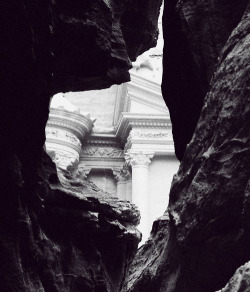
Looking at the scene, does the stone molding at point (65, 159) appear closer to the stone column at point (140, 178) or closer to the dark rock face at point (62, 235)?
the stone column at point (140, 178)

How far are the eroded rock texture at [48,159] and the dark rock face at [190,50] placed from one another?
383 millimetres

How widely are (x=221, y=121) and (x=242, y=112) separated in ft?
0.58

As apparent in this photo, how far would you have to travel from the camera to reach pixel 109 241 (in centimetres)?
588

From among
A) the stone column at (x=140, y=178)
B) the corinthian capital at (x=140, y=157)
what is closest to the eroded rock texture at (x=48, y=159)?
the stone column at (x=140, y=178)

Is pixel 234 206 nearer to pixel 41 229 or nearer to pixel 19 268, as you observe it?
pixel 19 268

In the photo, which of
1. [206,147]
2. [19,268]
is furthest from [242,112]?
[19,268]

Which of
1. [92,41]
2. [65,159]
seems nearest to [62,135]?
[65,159]

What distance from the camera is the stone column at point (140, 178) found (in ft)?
49.3

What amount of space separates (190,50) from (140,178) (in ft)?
34.7

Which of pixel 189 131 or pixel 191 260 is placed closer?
pixel 191 260

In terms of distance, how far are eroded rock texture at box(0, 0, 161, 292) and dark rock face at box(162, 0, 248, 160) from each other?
38 centimetres

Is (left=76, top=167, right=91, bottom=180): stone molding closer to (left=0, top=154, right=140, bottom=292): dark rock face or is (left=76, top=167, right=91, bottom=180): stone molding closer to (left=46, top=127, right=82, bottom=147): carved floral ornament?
(left=46, top=127, right=82, bottom=147): carved floral ornament

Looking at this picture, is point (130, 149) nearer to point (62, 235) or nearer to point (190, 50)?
point (62, 235)

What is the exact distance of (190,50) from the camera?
482 centimetres
